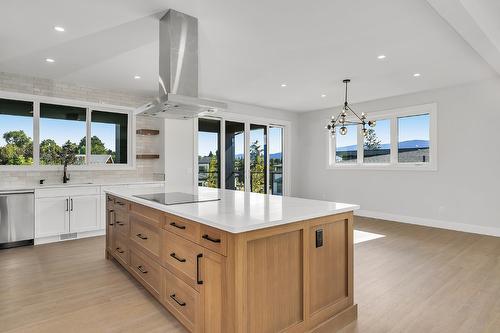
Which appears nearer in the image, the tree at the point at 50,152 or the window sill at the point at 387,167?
the tree at the point at 50,152

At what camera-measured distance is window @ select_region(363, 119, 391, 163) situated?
640cm

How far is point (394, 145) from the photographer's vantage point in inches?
246

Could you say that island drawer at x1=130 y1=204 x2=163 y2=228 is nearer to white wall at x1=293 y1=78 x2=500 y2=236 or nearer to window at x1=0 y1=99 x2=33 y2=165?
window at x1=0 y1=99 x2=33 y2=165

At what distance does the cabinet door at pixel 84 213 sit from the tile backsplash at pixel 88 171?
23.5 inches

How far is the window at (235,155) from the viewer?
6.90 metres

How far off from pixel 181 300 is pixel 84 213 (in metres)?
3.51

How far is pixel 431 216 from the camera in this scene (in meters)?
5.60

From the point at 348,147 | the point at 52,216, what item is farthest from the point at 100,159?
the point at 348,147

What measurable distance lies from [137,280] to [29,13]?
282cm

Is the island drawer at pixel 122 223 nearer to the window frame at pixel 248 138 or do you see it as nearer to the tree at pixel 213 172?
the window frame at pixel 248 138

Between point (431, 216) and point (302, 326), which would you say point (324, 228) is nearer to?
point (302, 326)

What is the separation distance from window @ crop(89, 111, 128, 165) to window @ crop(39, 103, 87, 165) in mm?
168

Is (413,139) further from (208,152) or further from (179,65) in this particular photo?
(179,65)

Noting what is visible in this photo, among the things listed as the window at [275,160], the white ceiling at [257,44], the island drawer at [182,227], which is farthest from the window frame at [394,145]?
the island drawer at [182,227]
